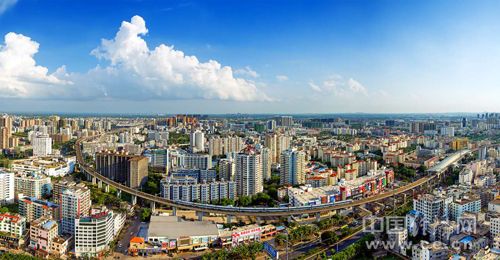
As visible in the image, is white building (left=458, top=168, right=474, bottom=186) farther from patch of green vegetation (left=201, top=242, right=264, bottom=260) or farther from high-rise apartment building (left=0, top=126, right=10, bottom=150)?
high-rise apartment building (left=0, top=126, right=10, bottom=150)

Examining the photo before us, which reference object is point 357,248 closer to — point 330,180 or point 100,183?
point 330,180

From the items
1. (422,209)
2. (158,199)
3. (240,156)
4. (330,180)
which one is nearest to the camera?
(422,209)

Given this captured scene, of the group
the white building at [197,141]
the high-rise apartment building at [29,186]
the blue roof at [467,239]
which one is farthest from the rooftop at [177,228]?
the white building at [197,141]

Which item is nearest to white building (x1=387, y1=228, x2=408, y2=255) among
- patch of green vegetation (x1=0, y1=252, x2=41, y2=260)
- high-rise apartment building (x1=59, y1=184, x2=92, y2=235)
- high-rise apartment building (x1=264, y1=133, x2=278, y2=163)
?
high-rise apartment building (x1=59, y1=184, x2=92, y2=235)

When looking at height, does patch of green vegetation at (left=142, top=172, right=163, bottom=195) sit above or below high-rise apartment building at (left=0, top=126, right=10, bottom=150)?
below

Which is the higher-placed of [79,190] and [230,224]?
[79,190]

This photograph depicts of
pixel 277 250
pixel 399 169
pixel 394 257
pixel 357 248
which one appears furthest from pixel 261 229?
pixel 399 169

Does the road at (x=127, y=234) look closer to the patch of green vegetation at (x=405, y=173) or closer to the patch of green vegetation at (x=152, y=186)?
the patch of green vegetation at (x=152, y=186)
